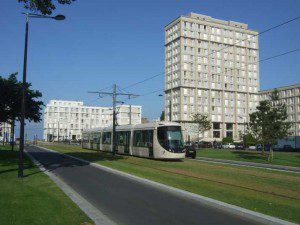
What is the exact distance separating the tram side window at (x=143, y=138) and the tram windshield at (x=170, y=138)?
1341mm

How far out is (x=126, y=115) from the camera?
15325cm

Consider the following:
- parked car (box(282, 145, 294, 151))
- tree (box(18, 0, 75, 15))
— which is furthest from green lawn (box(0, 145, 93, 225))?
parked car (box(282, 145, 294, 151))

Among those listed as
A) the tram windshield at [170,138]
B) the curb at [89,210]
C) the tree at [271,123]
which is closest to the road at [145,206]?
the curb at [89,210]

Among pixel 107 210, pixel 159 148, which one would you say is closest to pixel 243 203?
pixel 107 210

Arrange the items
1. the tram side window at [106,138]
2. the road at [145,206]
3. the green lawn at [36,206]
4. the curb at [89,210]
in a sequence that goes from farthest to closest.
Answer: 1. the tram side window at [106,138]
2. the road at [145,206]
3. the curb at [89,210]
4. the green lawn at [36,206]

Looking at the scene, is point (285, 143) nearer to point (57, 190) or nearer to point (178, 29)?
point (178, 29)

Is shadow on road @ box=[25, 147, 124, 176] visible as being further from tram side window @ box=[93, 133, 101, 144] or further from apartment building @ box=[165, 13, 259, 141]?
apartment building @ box=[165, 13, 259, 141]

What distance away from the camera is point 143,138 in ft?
105

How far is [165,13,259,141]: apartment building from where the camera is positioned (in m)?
109

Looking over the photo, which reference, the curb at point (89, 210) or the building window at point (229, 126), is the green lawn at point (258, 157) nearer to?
the curb at point (89, 210)

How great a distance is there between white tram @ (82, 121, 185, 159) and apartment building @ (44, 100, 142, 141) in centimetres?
10128

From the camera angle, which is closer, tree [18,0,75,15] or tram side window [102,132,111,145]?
tree [18,0,75,15]

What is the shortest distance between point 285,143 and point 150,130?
55846 millimetres

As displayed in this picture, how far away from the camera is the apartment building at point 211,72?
10919 centimetres
